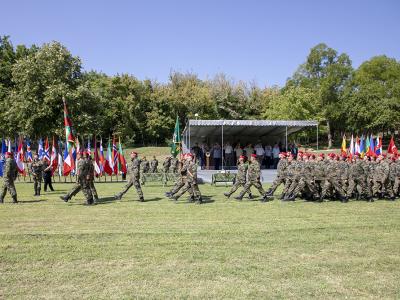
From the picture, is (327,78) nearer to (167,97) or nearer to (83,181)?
(167,97)

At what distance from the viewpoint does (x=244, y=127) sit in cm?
3192

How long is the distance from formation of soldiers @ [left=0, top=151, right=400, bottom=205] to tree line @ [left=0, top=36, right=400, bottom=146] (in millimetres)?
24826

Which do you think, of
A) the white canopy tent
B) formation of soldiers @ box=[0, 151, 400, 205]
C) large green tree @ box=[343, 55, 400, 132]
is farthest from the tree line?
formation of soldiers @ box=[0, 151, 400, 205]

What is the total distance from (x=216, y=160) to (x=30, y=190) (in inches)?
565

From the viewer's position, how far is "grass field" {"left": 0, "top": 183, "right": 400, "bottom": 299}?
6.83 metres

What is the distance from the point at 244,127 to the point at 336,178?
15625 millimetres

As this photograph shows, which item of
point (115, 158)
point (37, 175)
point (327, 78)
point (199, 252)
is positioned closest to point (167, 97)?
point (327, 78)

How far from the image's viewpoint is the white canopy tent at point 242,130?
96.9 ft

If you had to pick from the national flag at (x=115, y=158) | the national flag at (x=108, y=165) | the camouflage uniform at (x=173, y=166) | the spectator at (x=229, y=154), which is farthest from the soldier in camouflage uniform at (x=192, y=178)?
the spectator at (x=229, y=154)

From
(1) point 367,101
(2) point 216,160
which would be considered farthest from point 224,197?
(1) point 367,101

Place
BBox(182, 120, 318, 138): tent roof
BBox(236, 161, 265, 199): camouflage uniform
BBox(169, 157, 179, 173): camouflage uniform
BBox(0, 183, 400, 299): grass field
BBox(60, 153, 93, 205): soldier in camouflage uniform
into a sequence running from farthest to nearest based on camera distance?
BBox(182, 120, 318, 138): tent roof, BBox(169, 157, 179, 173): camouflage uniform, BBox(236, 161, 265, 199): camouflage uniform, BBox(60, 153, 93, 205): soldier in camouflage uniform, BBox(0, 183, 400, 299): grass field

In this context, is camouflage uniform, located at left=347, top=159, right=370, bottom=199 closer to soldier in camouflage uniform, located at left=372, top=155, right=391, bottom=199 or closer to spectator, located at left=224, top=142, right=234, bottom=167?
soldier in camouflage uniform, located at left=372, top=155, right=391, bottom=199

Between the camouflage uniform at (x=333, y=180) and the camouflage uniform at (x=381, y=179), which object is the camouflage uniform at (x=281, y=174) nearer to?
the camouflage uniform at (x=333, y=180)

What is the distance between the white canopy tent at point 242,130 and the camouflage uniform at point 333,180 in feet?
41.7
